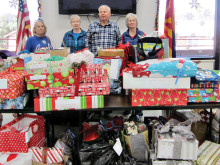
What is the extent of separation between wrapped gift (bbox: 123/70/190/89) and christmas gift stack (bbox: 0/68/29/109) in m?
0.70

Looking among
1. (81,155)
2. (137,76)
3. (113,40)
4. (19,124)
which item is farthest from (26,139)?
(113,40)

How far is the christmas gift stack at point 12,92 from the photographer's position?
1.39 metres

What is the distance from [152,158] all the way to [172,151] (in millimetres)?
156

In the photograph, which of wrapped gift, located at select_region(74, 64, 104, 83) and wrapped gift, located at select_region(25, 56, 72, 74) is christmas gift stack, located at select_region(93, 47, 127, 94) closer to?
wrapped gift, located at select_region(74, 64, 104, 83)

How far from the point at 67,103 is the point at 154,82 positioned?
587 mm

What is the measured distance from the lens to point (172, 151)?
1.56 metres

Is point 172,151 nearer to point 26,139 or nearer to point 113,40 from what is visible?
point 26,139

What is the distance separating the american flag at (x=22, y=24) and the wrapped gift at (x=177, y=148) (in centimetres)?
371

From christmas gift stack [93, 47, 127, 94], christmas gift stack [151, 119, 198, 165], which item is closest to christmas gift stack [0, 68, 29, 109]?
christmas gift stack [93, 47, 127, 94]

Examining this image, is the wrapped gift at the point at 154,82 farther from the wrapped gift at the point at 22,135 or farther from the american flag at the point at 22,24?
the american flag at the point at 22,24

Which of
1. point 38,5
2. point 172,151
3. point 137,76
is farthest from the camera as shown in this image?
point 38,5

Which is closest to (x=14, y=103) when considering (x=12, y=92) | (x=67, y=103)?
(x=12, y=92)

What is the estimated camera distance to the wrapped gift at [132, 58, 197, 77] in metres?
1.41

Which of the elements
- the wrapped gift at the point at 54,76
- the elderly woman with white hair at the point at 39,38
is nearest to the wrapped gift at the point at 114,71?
the wrapped gift at the point at 54,76
